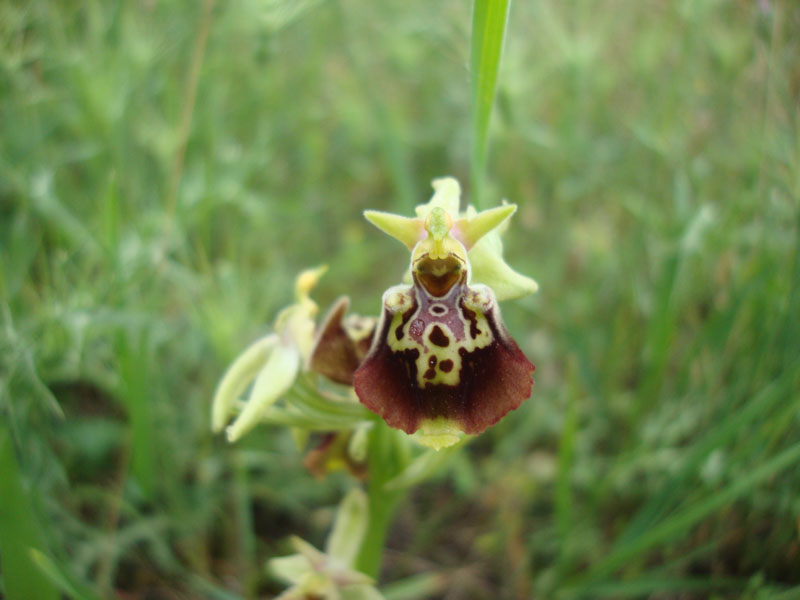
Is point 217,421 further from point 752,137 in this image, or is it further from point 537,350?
point 752,137

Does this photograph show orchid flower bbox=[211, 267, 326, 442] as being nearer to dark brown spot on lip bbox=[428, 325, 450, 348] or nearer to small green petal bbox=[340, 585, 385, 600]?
dark brown spot on lip bbox=[428, 325, 450, 348]

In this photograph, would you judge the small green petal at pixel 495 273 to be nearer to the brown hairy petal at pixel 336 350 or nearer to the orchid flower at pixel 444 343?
the orchid flower at pixel 444 343

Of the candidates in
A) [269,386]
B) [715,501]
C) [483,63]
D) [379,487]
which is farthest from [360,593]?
[483,63]

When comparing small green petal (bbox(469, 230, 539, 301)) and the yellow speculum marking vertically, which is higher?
small green petal (bbox(469, 230, 539, 301))

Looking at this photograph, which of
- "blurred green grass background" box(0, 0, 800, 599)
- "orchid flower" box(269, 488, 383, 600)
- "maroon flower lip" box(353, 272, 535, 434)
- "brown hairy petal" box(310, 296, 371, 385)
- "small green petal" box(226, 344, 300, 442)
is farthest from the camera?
"blurred green grass background" box(0, 0, 800, 599)

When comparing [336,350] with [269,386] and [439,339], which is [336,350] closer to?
[269,386]

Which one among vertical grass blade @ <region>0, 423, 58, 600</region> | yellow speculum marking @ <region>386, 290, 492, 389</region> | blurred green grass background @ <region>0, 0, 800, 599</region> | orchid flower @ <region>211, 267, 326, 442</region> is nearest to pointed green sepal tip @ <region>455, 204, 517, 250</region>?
yellow speculum marking @ <region>386, 290, 492, 389</region>
